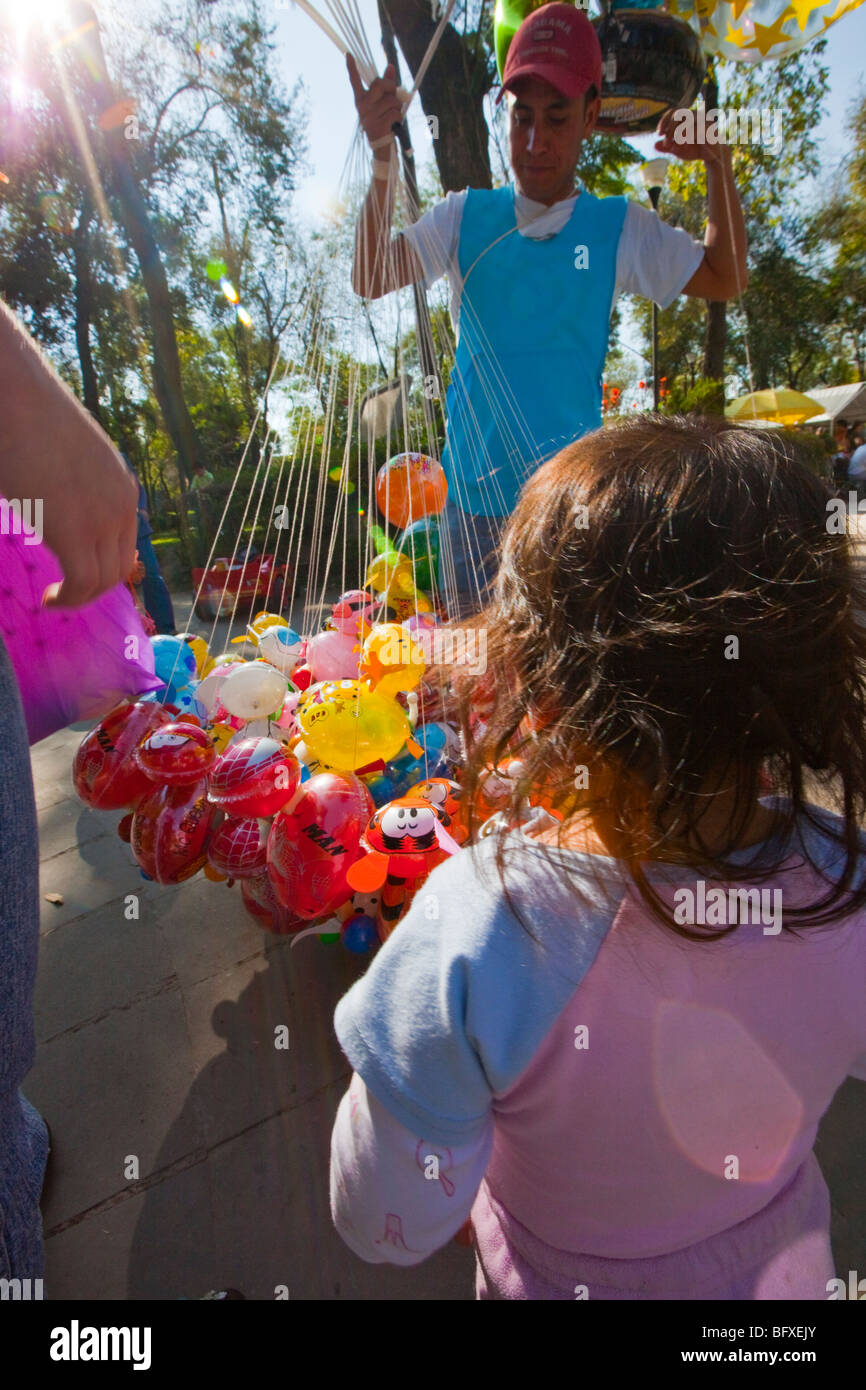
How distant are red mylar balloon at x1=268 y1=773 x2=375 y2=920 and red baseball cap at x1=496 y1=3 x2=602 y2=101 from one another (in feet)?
5.80

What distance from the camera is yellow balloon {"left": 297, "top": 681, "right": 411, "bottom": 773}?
169 centimetres

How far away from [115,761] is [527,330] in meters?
1.58

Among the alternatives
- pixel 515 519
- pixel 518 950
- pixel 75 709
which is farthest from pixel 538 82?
pixel 518 950

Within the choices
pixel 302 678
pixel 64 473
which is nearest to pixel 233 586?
pixel 302 678

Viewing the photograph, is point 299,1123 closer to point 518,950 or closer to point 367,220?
point 518,950

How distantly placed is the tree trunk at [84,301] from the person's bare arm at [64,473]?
42.8ft

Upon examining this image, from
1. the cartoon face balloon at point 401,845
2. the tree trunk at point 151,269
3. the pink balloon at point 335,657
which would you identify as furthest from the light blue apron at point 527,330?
the tree trunk at point 151,269

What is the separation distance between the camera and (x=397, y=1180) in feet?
2.19

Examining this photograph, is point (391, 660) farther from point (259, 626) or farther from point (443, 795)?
point (259, 626)

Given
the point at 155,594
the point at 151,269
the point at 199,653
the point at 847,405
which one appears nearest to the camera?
the point at 199,653

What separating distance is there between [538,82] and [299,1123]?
8.30ft

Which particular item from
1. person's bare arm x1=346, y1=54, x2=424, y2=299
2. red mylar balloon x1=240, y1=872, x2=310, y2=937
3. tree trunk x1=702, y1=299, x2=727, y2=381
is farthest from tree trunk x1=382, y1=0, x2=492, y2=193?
tree trunk x1=702, y1=299, x2=727, y2=381

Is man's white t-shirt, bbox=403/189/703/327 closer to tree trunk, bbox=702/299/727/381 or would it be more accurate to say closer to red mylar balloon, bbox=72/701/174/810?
red mylar balloon, bbox=72/701/174/810

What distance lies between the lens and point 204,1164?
4.91ft
